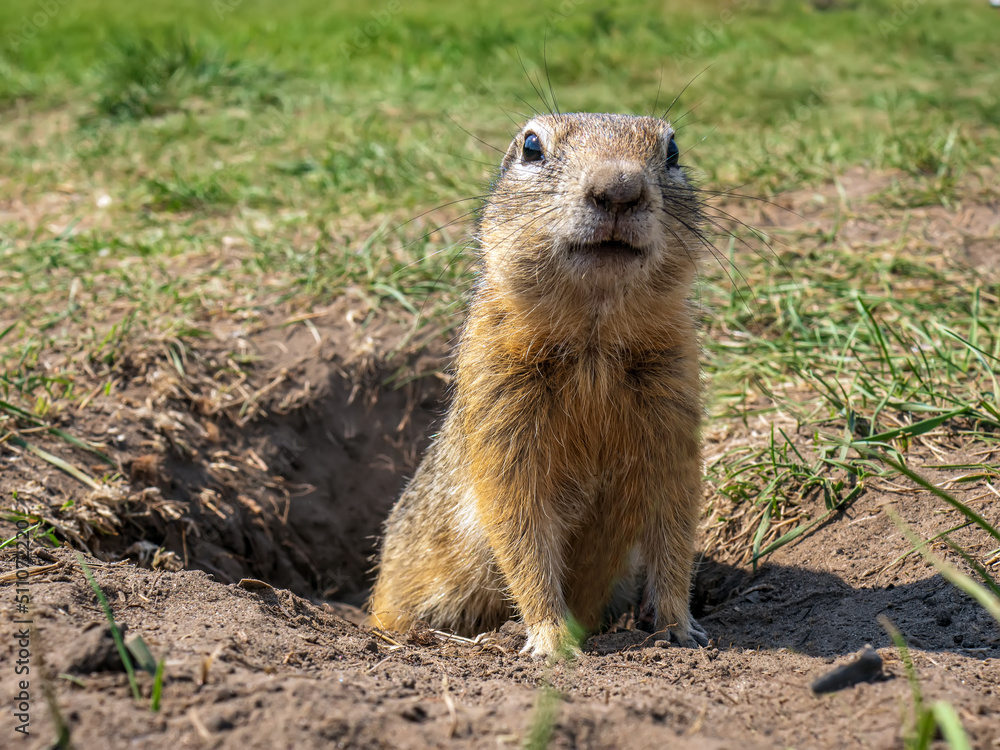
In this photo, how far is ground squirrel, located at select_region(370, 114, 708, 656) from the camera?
11.5ft

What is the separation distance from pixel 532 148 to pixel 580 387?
109cm

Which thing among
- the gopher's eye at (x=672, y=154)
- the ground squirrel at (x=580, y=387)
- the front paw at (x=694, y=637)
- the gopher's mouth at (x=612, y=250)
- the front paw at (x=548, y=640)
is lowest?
the front paw at (x=694, y=637)

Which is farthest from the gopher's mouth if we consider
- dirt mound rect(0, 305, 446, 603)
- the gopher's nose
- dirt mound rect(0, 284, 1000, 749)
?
dirt mound rect(0, 305, 446, 603)

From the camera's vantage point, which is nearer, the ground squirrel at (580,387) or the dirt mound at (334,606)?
the dirt mound at (334,606)

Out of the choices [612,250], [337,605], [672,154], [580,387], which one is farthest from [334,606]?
[672,154]

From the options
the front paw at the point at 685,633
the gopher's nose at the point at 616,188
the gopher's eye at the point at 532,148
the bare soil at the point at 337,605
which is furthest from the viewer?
the gopher's eye at the point at 532,148

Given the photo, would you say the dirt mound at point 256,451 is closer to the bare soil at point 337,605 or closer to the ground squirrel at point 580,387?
the bare soil at point 337,605

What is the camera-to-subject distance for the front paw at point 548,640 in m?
3.49

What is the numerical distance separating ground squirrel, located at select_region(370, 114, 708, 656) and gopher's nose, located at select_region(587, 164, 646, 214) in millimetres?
119

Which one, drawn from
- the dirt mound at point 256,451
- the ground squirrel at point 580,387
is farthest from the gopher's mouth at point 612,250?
the dirt mound at point 256,451

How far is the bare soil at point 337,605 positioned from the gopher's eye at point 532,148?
1.90 metres

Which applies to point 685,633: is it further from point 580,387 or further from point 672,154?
point 672,154

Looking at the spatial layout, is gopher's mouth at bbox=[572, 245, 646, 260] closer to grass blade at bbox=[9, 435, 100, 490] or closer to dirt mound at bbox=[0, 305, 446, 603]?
dirt mound at bbox=[0, 305, 446, 603]

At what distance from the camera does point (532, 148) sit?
153 inches
